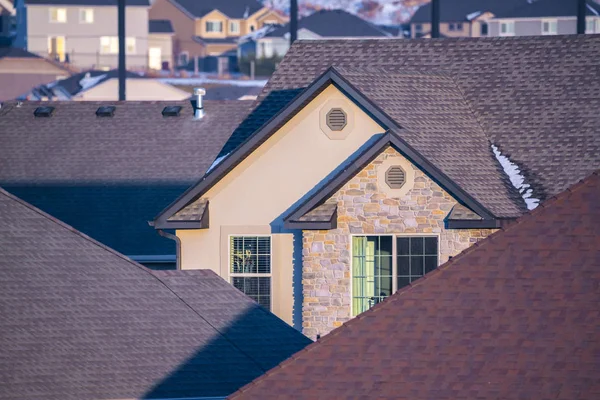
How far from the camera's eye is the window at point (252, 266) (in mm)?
27734

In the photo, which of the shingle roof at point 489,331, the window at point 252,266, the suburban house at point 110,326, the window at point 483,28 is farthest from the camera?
the window at point 483,28

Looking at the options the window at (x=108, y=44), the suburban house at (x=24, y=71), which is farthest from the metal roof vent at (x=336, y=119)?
the window at (x=108, y=44)

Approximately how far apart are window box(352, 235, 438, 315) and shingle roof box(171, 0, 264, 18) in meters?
150

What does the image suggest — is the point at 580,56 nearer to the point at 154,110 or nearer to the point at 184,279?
the point at 184,279

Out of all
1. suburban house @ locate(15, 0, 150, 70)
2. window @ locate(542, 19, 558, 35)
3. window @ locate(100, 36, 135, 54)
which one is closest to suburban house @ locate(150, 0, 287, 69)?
suburban house @ locate(15, 0, 150, 70)

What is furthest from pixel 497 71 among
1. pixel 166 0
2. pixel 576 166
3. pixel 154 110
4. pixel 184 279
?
pixel 166 0

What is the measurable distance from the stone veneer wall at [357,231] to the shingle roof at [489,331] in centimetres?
947

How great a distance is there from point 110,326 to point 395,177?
6.21 metres

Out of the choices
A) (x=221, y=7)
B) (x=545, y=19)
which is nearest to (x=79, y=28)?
(x=221, y=7)

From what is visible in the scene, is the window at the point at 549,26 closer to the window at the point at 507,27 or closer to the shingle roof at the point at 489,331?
the window at the point at 507,27

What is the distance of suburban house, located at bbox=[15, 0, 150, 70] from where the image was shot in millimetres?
142750

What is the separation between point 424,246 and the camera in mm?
26875

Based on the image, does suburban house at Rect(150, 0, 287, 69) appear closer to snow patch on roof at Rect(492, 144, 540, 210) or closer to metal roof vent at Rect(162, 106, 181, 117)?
metal roof vent at Rect(162, 106, 181, 117)

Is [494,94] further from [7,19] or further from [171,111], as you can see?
[7,19]
